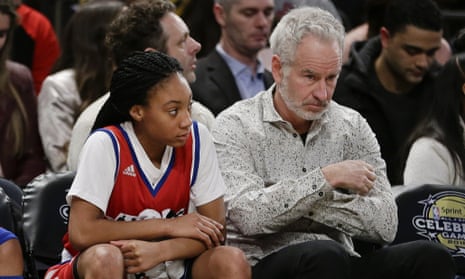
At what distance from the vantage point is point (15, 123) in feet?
19.4

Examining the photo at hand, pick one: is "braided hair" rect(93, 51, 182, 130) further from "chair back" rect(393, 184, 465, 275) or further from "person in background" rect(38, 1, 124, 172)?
"person in background" rect(38, 1, 124, 172)

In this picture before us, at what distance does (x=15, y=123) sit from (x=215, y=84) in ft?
3.59

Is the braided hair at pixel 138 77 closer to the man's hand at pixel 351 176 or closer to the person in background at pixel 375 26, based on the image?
the man's hand at pixel 351 176

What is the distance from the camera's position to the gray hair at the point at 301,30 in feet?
14.7

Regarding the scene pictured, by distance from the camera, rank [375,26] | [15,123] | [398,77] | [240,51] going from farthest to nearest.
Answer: [375,26]
[240,51]
[398,77]
[15,123]

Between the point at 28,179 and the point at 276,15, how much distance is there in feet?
6.49

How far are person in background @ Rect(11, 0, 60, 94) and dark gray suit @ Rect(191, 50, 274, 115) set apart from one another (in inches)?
50.1

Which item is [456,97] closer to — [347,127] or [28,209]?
[347,127]

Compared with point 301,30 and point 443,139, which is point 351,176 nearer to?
point 301,30

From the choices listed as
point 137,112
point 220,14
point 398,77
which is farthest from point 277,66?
point 220,14

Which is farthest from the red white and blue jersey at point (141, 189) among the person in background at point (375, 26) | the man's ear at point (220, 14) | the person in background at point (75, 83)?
the person in background at point (375, 26)

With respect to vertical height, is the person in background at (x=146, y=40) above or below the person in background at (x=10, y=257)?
above

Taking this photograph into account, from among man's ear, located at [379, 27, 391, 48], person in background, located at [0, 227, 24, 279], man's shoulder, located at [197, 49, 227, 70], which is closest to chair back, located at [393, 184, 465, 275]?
person in background, located at [0, 227, 24, 279]

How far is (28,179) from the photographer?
5.86m
